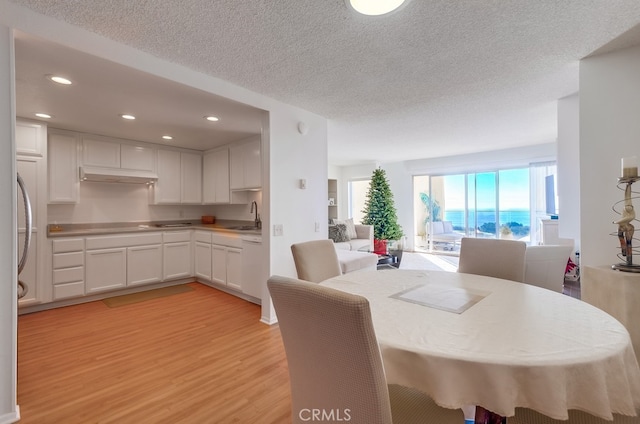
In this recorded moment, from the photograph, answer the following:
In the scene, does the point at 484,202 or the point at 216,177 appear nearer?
the point at 216,177

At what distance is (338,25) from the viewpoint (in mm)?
1835

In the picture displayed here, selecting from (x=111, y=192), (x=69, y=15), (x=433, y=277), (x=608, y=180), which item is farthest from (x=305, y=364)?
A: (x=111, y=192)

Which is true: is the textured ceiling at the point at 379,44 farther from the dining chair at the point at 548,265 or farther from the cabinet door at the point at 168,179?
the cabinet door at the point at 168,179

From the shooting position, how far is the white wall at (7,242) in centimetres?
160

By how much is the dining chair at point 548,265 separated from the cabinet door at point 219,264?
344cm

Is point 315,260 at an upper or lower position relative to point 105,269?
upper

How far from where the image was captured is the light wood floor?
5.61 feet

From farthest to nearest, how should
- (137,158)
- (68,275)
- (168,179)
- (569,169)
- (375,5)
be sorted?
1. (168,179)
2. (137,158)
3. (68,275)
4. (569,169)
5. (375,5)

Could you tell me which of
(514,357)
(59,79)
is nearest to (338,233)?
(59,79)

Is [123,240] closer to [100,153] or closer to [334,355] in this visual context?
[100,153]

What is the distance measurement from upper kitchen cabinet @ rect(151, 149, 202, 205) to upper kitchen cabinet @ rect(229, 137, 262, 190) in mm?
943

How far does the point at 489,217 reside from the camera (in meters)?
6.67

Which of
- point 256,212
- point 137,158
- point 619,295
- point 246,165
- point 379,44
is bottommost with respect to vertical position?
point 619,295

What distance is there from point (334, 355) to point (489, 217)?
23.1ft
